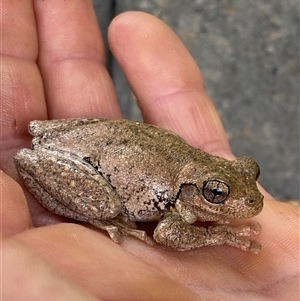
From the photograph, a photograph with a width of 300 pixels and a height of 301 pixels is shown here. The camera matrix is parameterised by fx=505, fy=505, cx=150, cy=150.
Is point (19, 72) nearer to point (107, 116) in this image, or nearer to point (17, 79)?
point (17, 79)

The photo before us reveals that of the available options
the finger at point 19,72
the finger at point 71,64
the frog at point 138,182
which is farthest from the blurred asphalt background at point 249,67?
the frog at point 138,182

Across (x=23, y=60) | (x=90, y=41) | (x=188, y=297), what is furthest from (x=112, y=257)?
(x=90, y=41)

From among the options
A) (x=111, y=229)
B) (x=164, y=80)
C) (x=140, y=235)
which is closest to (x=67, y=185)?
(x=111, y=229)

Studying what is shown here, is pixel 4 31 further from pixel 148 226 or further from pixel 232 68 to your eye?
pixel 232 68

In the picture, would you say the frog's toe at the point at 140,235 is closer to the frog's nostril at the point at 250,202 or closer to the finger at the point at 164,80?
the frog's nostril at the point at 250,202

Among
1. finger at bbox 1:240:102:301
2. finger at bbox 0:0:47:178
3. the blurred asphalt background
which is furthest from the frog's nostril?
the blurred asphalt background
